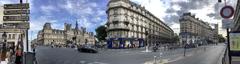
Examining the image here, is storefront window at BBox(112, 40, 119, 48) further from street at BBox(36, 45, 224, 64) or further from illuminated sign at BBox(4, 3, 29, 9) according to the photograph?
illuminated sign at BBox(4, 3, 29, 9)

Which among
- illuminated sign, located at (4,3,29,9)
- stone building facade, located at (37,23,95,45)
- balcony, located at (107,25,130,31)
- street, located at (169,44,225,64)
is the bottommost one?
street, located at (169,44,225,64)

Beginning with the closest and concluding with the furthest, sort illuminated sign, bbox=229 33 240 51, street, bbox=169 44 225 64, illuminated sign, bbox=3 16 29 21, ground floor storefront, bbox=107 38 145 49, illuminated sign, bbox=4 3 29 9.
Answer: illuminated sign, bbox=229 33 240 51 → illuminated sign, bbox=3 16 29 21 → illuminated sign, bbox=4 3 29 9 → street, bbox=169 44 225 64 → ground floor storefront, bbox=107 38 145 49

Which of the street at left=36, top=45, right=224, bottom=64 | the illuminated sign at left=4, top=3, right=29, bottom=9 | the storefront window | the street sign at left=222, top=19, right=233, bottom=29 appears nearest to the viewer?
the street sign at left=222, top=19, right=233, bottom=29

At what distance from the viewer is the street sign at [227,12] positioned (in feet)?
42.6

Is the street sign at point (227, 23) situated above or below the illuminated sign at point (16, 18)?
below

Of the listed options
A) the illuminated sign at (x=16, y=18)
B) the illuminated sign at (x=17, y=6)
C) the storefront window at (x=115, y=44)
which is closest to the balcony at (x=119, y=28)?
the storefront window at (x=115, y=44)

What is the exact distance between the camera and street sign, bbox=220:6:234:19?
1300cm

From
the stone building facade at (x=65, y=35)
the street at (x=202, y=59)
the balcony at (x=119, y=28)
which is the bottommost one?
the street at (x=202, y=59)

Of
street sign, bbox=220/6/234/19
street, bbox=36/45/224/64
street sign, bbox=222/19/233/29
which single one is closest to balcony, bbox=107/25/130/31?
street, bbox=36/45/224/64

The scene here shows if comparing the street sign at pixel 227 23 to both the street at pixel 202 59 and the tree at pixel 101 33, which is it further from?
the tree at pixel 101 33

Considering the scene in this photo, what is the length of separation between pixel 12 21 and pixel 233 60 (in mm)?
8775

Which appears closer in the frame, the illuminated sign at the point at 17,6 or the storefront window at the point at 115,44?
the illuminated sign at the point at 17,6

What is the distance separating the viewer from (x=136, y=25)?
111 meters

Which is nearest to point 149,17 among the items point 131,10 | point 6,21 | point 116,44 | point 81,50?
point 131,10
